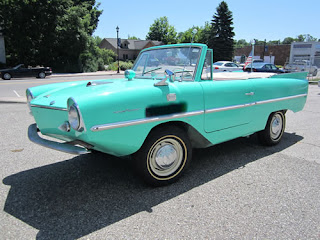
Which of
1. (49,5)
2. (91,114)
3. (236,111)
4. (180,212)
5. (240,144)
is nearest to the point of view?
(91,114)

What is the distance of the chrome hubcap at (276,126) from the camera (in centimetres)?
454

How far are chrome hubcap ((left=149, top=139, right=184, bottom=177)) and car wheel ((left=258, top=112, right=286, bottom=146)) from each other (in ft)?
6.47

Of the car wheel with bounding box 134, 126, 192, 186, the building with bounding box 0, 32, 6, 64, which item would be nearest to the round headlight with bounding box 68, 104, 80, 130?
the car wheel with bounding box 134, 126, 192, 186

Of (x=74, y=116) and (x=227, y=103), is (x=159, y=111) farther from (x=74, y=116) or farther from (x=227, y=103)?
(x=227, y=103)

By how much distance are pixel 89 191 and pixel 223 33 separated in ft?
145

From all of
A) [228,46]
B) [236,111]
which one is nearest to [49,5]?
[228,46]

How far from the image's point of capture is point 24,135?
17.0 ft

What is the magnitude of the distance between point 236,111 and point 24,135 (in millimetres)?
3965

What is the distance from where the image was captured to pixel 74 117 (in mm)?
2496

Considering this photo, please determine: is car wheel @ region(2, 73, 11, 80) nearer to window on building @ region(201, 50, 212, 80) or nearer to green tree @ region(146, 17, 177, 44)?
window on building @ region(201, 50, 212, 80)

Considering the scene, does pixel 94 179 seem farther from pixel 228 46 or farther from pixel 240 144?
pixel 228 46

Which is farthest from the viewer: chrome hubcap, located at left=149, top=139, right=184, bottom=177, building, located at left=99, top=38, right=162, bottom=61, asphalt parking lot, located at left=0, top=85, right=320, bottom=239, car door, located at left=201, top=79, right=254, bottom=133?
building, located at left=99, top=38, right=162, bottom=61

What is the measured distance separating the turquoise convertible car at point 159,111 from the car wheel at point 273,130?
24 mm

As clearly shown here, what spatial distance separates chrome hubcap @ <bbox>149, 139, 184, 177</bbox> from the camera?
299 centimetres
